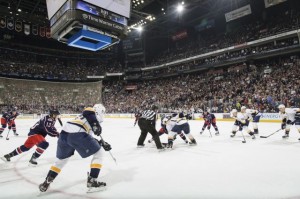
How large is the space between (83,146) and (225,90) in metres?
24.6

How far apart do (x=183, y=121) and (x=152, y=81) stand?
36818mm

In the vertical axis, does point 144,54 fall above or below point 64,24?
above

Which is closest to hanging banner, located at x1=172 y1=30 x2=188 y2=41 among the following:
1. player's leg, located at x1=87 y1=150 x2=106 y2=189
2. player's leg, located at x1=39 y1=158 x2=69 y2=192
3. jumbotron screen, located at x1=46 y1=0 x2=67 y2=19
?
jumbotron screen, located at x1=46 y1=0 x2=67 y2=19

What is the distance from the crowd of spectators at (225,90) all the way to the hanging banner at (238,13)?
23.0 ft

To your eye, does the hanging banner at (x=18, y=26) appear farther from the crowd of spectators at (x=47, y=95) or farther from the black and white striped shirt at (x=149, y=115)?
the black and white striped shirt at (x=149, y=115)

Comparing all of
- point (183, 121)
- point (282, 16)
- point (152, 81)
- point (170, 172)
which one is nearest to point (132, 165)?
point (170, 172)

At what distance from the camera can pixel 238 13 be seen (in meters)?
31.0

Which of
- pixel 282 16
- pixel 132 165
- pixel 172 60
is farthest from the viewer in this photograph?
pixel 172 60

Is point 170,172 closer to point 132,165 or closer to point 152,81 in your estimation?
point 132,165

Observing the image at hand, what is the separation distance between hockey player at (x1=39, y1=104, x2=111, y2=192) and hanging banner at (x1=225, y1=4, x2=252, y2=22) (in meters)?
31.6

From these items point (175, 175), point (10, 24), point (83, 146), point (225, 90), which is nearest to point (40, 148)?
point (83, 146)

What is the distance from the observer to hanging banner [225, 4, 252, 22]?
2981 centimetres

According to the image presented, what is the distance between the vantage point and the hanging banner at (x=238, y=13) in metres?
29.8

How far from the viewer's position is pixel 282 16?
92.6 feet
